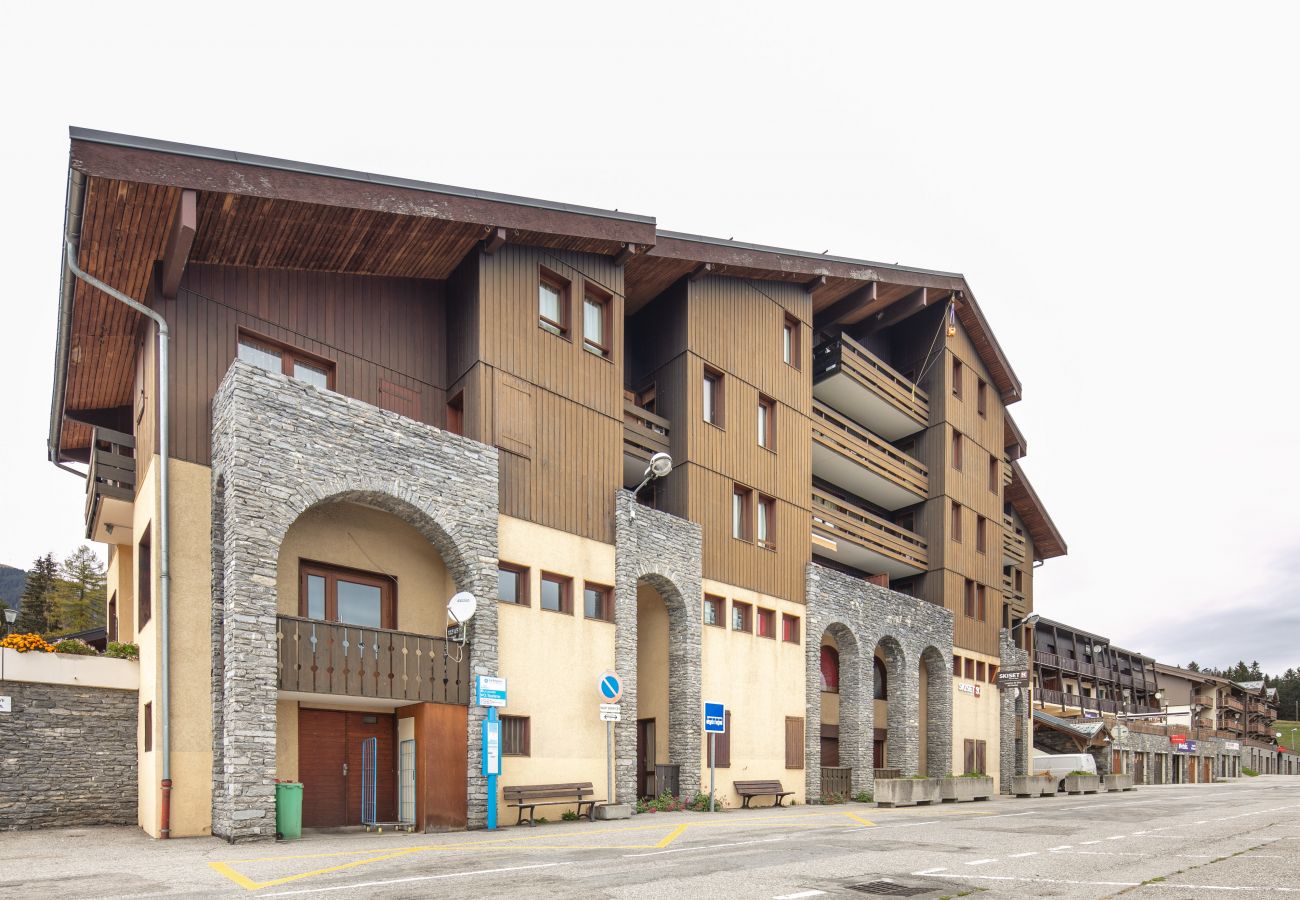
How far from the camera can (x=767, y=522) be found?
96.0 feet

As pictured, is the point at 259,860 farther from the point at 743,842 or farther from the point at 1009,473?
the point at 1009,473

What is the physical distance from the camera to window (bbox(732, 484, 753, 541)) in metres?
28.2

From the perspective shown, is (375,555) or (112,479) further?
(375,555)

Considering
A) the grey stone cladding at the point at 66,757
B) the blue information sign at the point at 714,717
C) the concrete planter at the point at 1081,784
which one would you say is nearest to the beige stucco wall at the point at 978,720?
the concrete planter at the point at 1081,784

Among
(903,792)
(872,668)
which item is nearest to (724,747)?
(903,792)

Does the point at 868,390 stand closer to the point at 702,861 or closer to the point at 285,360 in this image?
the point at 285,360

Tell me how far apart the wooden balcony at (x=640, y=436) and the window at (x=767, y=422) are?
371 cm

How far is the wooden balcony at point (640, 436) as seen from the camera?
84.2ft

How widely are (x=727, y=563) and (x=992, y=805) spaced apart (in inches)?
351

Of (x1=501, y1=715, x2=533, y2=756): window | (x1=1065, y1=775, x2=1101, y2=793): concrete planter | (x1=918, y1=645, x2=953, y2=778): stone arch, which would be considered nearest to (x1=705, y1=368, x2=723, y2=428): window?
(x1=501, y1=715, x2=533, y2=756): window

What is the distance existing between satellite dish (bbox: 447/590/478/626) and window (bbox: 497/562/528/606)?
6.00 feet

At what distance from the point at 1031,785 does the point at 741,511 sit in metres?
12.7

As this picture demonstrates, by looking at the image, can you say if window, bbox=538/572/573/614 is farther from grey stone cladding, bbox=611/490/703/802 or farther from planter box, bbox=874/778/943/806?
planter box, bbox=874/778/943/806

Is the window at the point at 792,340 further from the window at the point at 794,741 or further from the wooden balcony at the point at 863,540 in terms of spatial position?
the window at the point at 794,741
